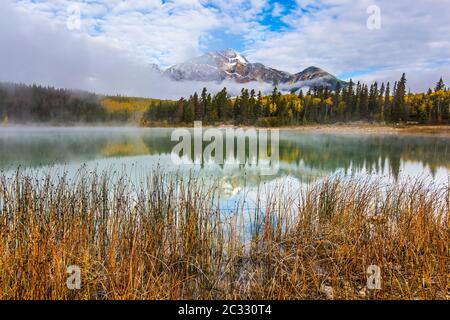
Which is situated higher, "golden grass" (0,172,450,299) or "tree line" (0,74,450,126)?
"tree line" (0,74,450,126)

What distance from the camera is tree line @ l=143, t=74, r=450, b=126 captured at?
72625 millimetres

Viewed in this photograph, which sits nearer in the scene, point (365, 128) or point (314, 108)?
point (365, 128)

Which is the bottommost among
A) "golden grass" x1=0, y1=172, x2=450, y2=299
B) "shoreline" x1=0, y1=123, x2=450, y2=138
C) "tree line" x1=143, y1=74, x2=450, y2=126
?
"golden grass" x1=0, y1=172, x2=450, y2=299

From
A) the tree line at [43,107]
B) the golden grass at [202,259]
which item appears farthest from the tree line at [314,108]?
the golden grass at [202,259]

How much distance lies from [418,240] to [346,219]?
134 cm

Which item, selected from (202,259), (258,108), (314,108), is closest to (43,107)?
(258,108)

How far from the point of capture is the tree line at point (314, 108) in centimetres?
7262

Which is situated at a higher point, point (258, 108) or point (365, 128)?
point (258, 108)

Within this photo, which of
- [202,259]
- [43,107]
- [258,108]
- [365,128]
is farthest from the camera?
[43,107]

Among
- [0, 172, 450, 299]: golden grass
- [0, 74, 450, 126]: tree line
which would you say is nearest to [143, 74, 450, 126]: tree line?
[0, 74, 450, 126]: tree line

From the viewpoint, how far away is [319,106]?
90.1 m

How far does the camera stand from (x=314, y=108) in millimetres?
85875

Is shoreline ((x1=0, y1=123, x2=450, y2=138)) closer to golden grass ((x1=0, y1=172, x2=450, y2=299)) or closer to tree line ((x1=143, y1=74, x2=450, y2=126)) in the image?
tree line ((x1=143, y1=74, x2=450, y2=126))

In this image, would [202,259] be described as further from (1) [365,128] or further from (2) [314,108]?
(2) [314,108]
